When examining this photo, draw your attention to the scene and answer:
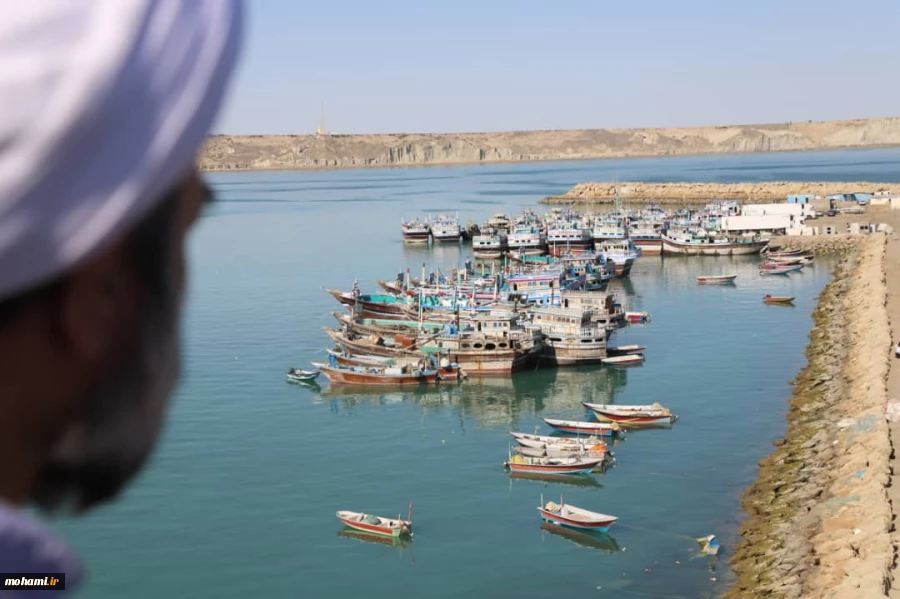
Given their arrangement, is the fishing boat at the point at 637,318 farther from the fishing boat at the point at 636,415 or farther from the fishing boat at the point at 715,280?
the fishing boat at the point at 636,415

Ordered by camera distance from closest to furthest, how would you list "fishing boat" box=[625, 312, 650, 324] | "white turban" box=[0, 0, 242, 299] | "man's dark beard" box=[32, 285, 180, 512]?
"white turban" box=[0, 0, 242, 299] → "man's dark beard" box=[32, 285, 180, 512] → "fishing boat" box=[625, 312, 650, 324]

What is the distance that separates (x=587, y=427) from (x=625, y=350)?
27.9ft

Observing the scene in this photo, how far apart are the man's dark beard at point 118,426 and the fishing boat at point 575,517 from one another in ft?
54.3

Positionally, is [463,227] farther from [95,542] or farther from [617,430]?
[95,542]

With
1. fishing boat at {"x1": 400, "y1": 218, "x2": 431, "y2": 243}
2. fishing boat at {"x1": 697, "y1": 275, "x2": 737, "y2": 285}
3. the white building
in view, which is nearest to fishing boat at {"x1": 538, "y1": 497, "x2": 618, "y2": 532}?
fishing boat at {"x1": 697, "y1": 275, "x2": 737, "y2": 285}

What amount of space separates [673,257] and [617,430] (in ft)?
112

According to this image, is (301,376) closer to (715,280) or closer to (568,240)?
(715,280)

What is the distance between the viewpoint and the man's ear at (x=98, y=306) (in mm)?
707

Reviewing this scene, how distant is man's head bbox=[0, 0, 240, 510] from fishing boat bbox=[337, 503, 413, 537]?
16338 mm

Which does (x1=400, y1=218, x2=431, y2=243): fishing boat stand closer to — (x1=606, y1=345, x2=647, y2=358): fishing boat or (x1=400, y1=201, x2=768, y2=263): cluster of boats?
(x1=400, y1=201, x2=768, y2=263): cluster of boats

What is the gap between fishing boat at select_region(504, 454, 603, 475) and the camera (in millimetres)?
19906

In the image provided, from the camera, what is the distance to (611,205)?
9062 centimetres

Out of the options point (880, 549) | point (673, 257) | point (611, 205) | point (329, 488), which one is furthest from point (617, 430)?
point (611, 205)

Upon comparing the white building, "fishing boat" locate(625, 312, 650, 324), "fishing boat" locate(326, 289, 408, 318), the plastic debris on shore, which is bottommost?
the plastic debris on shore
